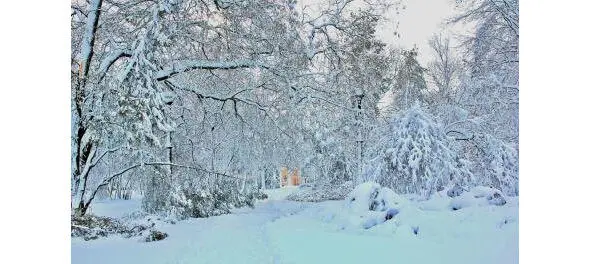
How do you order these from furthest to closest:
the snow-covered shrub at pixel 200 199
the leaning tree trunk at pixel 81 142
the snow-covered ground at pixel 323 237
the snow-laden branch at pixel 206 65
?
the snow-laden branch at pixel 206 65, the snow-covered shrub at pixel 200 199, the leaning tree trunk at pixel 81 142, the snow-covered ground at pixel 323 237

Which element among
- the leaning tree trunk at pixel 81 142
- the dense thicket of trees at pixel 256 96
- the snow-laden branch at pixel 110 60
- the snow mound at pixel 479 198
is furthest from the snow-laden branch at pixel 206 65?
Result: the snow mound at pixel 479 198

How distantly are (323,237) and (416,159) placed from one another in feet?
3.12

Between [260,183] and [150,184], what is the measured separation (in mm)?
758

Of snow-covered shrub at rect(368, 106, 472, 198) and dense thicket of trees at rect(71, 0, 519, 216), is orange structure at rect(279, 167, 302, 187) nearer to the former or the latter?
dense thicket of trees at rect(71, 0, 519, 216)

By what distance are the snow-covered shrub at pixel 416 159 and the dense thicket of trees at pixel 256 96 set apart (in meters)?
0.03

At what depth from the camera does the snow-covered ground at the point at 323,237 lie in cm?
339

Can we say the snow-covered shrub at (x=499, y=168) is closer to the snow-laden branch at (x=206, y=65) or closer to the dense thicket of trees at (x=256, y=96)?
the dense thicket of trees at (x=256, y=96)

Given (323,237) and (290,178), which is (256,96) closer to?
(290,178)

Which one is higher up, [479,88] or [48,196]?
[479,88]

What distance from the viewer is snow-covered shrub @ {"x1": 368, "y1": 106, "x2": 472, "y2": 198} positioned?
3785 mm
